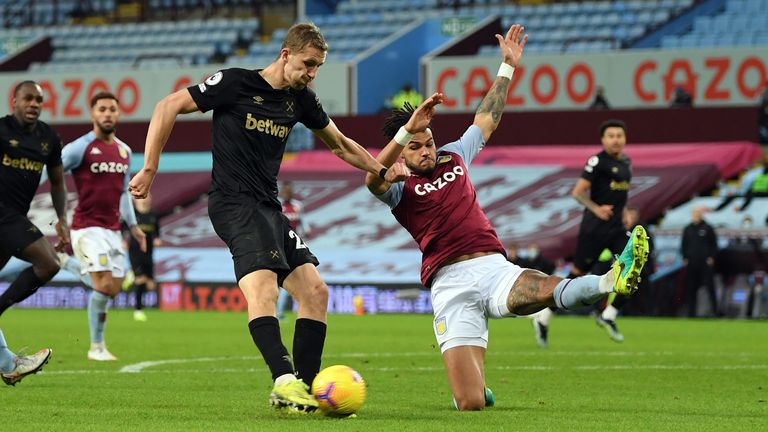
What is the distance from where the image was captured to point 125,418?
8391mm

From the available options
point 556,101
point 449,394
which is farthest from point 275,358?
point 556,101

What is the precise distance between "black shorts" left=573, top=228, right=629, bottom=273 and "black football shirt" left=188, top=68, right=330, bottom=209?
8.35 metres

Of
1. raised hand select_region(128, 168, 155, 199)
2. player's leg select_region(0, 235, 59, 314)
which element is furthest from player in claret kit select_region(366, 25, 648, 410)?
player's leg select_region(0, 235, 59, 314)

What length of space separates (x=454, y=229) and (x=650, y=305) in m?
15.5

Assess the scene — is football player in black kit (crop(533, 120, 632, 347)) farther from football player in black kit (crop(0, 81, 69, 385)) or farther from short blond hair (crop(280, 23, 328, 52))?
short blond hair (crop(280, 23, 328, 52))

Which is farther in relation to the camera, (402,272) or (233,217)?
(402,272)

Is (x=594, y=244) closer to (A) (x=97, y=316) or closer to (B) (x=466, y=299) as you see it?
(A) (x=97, y=316)

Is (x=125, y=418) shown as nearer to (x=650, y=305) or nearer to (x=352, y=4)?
(x=650, y=305)

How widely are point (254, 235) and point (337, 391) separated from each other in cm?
104

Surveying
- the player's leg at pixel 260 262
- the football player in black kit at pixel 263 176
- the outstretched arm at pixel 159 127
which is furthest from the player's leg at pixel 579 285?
the outstretched arm at pixel 159 127

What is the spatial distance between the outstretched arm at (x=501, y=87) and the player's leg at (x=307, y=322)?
1912 mm

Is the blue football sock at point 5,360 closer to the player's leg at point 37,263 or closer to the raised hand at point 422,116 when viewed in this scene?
the player's leg at point 37,263

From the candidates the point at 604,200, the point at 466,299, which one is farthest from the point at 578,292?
the point at 604,200

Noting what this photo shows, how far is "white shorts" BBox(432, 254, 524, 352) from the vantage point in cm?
942
